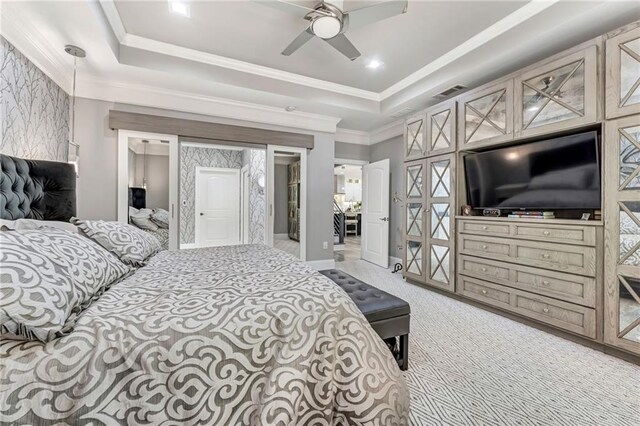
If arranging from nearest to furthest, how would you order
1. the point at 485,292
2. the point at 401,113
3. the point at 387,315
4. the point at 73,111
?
1. the point at 387,315
2. the point at 485,292
3. the point at 73,111
4. the point at 401,113

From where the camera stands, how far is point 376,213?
516cm

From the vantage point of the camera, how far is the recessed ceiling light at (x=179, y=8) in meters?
2.27

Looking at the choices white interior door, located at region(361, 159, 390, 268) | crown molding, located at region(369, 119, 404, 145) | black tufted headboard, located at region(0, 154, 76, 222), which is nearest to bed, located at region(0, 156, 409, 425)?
black tufted headboard, located at region(0, 154, 76, 222)

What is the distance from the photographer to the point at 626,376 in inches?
69.1

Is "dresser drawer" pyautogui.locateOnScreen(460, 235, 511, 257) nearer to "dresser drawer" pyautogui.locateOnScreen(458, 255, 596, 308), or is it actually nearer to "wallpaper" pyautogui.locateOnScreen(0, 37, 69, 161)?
"dresser drawer" pyautogui.locateOnScreen(458, 255, 596, 308)

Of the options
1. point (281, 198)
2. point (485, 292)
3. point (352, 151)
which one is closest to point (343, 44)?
point (485, 292)

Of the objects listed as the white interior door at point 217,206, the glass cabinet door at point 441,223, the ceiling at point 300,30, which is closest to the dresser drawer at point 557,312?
the glass cabinet door at point 441,223

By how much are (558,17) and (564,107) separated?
0.73 m

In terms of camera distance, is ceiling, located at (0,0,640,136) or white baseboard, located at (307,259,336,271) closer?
ceiling, located at (0,0,640,136)

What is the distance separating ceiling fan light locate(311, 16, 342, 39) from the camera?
207cm

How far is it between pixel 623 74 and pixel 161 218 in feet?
15.9

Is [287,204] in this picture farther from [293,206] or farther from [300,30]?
[300,30]

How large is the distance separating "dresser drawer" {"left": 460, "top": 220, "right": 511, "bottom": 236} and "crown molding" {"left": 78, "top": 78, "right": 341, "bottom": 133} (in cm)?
275

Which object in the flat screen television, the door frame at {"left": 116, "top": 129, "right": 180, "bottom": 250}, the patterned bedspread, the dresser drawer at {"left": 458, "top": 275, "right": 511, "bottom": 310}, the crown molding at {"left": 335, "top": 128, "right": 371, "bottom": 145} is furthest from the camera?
the crown molding at {"left": 335, "top": 128, "right": 371, "bottom": 145}
